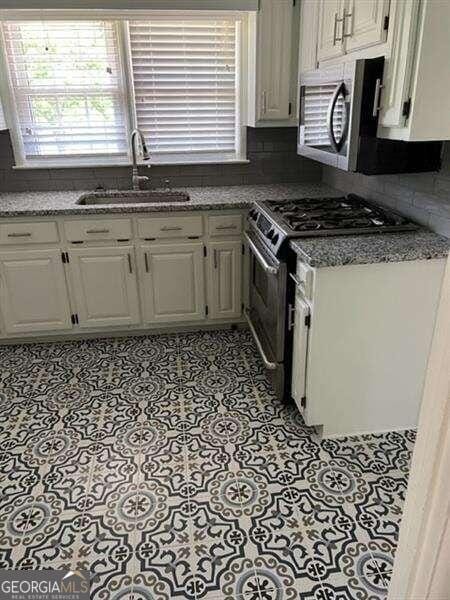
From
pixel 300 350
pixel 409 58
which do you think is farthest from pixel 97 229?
pixel 409 58

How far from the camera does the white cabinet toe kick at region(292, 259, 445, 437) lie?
5.87 feet

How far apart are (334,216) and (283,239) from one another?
1.33ft

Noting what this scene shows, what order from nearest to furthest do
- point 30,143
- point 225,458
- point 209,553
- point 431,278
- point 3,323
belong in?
point 209,553, point 431,278, point 225,458, point 3,323, point 30,143

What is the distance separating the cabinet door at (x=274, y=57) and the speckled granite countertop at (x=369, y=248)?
132 centimetres

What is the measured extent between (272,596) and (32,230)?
226 cm

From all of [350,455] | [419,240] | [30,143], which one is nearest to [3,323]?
[30,143]

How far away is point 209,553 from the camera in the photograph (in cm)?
153

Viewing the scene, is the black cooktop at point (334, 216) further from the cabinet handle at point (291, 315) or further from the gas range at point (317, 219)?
the cabinet handle at point (291, 315)

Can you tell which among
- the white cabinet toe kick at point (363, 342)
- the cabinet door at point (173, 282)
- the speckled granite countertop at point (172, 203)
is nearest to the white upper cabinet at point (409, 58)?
the white cabinet toe kick at point (363, 342)

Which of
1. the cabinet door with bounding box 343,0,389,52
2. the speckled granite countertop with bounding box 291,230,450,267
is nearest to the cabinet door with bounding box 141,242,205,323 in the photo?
the speckled granite countertop with bounding box 291,230,450,267

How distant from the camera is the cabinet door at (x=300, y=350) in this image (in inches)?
75.1

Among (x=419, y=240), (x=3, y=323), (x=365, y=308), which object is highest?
(x=419, y=240)

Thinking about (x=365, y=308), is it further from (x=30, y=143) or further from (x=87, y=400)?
(x=30, y=143)
